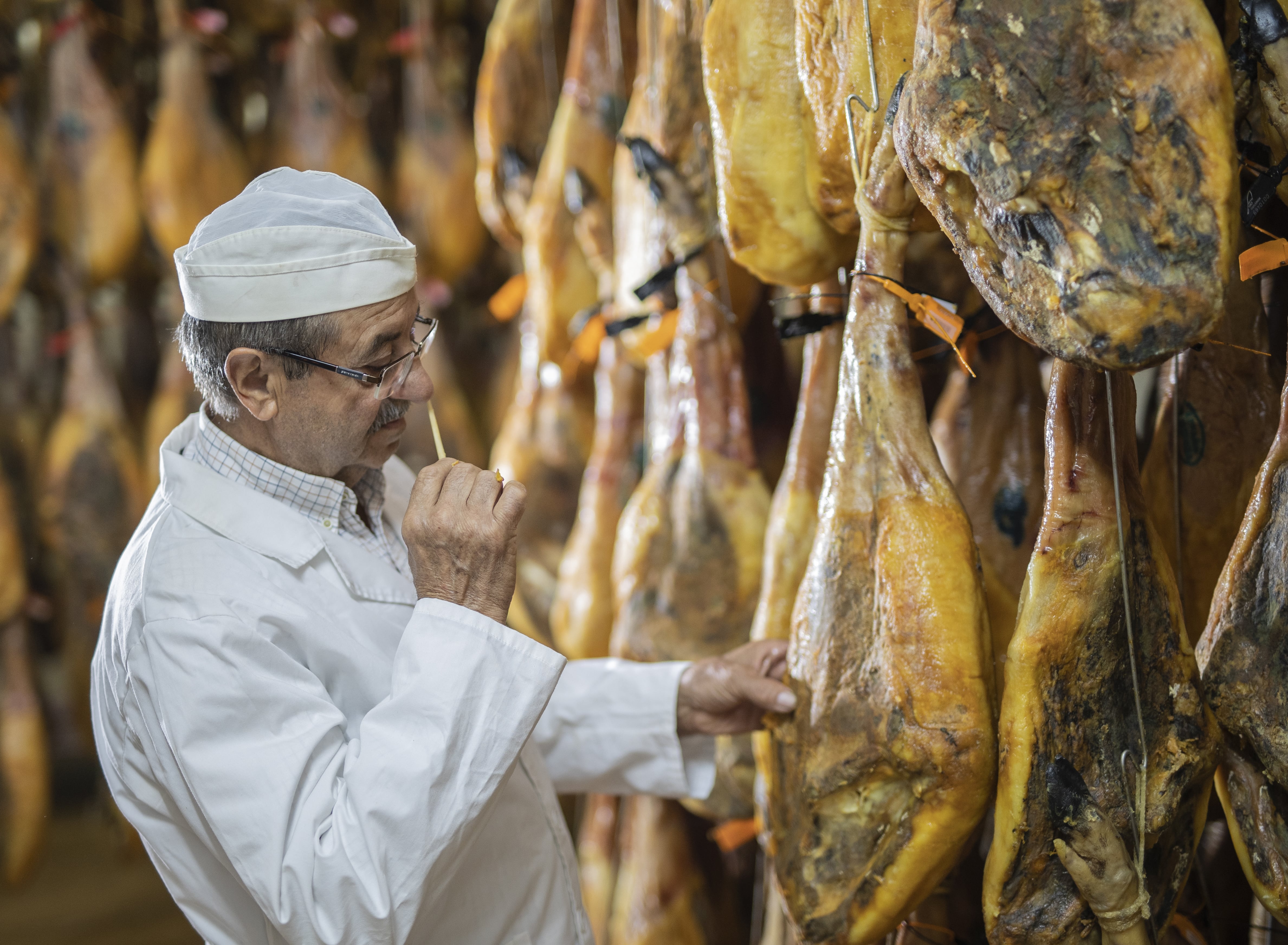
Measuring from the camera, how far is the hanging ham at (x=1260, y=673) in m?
1.23

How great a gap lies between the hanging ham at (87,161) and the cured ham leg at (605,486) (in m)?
2.10

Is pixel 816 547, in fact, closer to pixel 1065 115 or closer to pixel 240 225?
pixel 1065 115

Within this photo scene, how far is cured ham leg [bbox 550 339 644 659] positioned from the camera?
2.73 m

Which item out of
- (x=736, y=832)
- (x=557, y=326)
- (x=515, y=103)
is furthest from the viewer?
(x=515, y=103)

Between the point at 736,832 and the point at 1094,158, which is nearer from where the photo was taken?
the point at 1094,158

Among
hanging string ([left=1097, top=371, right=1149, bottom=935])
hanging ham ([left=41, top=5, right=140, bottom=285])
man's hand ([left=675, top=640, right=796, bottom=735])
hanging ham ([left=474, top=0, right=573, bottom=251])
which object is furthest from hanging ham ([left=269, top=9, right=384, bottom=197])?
hanging string ([left=1097, top=371, right=1149, bottom=935])

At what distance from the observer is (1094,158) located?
1094mm

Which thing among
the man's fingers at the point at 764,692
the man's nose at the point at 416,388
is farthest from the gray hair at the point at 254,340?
the man's fingers at the point at 764,692

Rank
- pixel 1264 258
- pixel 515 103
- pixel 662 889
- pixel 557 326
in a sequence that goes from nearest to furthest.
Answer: pixel 1264 258 → pixel 662 889 → pixel 557 326 → pixel 515 103

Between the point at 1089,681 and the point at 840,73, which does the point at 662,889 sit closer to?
the point at 1089,681

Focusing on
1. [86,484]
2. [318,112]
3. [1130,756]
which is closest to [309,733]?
[1130,756]

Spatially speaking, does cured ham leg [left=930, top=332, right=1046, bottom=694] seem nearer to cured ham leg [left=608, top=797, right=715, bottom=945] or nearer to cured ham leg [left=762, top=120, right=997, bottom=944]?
cured ham leg [left=762, top=120, right=997, bottom=944]

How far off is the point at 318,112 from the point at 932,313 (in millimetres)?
2992

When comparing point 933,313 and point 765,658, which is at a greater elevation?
point 933,313
